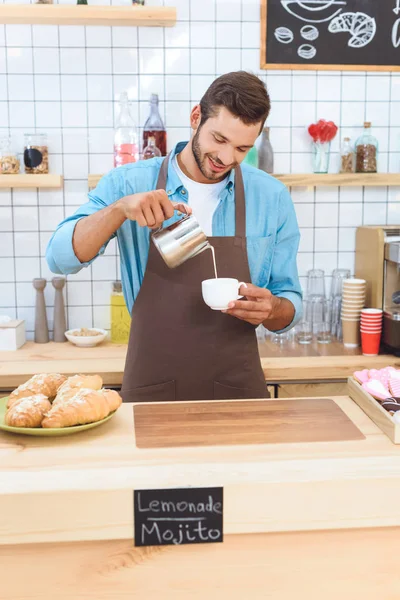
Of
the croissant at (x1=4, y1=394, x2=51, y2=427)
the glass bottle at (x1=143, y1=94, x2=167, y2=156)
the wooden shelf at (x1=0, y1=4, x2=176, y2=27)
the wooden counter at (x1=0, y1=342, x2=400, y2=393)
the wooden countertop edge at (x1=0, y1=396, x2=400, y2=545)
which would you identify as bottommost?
the wooden counter at (x1=0, y1=342, x2=400, y2=393)

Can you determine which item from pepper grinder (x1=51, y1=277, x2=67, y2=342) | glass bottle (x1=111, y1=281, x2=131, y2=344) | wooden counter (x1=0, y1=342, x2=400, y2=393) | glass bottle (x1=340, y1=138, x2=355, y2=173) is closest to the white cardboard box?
wooden counter (x1=0, y1=342, x2=400, y2=393)

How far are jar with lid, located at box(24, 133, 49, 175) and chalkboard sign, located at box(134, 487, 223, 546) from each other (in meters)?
2.10

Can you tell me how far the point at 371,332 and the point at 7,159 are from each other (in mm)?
1730

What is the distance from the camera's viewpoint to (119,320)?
309cm

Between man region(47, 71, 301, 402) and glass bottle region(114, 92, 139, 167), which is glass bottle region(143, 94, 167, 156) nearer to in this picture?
glass bottle region(114, 92, 139, 167)

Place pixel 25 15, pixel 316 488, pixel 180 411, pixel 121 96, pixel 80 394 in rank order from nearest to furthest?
pixel 316 488, pixel 80 394, pixel 180 411, pixel 25 15, pixel 121 96

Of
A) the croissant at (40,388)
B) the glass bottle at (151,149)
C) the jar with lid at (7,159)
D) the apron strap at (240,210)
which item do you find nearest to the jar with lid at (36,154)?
the jar with lid at (7,159)

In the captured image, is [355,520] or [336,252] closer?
[355,520]

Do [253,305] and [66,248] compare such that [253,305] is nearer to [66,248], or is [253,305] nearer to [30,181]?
[66,248]

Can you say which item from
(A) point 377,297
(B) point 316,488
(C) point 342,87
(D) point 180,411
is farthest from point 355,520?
(C) point 342,87

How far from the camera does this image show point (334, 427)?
1.46m

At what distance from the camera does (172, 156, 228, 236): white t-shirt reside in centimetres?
211

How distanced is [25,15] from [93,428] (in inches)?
80.1

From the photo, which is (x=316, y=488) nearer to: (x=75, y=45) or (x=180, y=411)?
(x=180, y=411)
